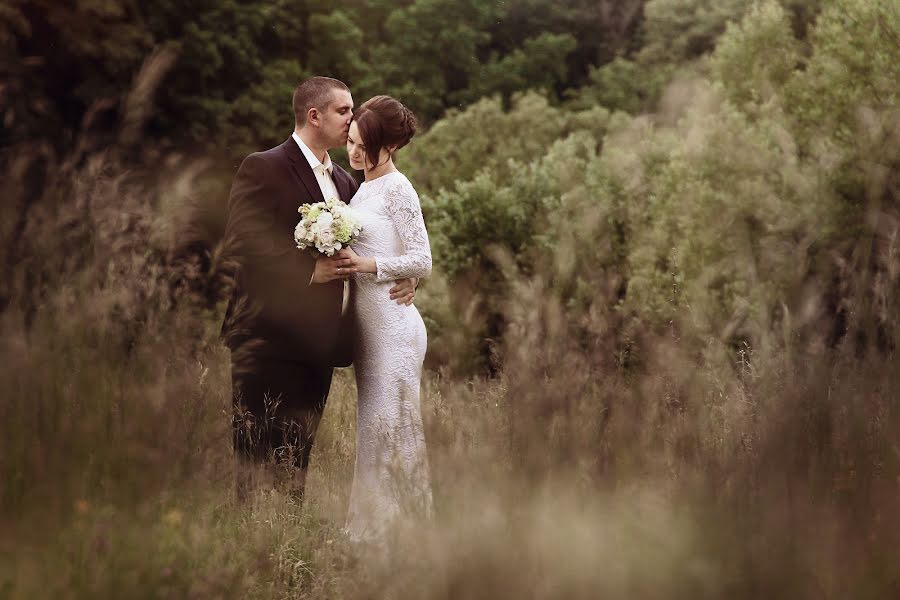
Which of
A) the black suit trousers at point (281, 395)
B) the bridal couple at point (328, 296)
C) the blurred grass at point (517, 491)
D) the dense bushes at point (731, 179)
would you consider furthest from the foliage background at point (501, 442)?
the dense bushes at point (731, 179)

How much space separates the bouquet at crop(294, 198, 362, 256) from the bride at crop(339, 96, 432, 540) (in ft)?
0.42

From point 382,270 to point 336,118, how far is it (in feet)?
2.98

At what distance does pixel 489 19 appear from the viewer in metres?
39.2

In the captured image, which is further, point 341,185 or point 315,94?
point 341,185

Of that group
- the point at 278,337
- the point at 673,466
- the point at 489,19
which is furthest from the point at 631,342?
the point at 489,19

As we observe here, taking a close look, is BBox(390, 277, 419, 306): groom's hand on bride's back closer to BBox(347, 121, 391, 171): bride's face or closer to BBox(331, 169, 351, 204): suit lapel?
BBox(347, 121, 391, 171): bride's face

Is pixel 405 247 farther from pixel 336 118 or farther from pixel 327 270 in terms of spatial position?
pixel 336 118

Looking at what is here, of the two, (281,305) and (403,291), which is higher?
(403,291)

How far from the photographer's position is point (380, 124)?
488cm

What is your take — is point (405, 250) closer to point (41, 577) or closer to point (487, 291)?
point (41, 577)

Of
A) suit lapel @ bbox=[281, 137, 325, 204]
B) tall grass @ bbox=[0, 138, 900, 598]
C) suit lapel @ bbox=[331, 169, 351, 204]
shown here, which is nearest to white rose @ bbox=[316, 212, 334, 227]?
suit lapel @ bbox=[281, 137, 325, 204]

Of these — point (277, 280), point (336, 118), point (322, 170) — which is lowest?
point (277, 280)

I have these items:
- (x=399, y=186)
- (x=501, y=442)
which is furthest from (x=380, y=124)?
(x=501, y=442)

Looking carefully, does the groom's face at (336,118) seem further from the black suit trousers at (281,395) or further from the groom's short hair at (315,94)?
the black suit trousers at (281,395)
